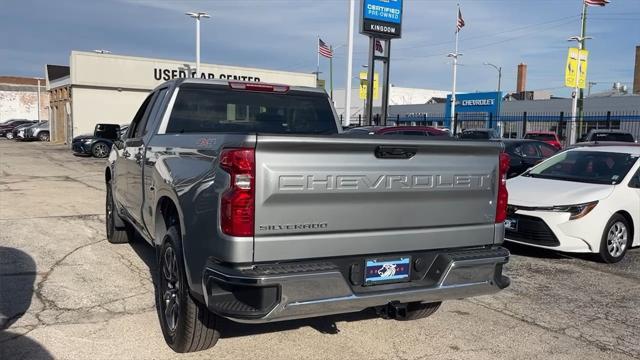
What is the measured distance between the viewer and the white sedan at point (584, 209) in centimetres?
694

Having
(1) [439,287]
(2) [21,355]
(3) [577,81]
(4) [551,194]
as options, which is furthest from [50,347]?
(3) [577,81]

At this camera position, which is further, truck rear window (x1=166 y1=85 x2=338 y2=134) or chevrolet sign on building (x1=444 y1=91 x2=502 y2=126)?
chevrolet sign on building (x1=444 y1=91 x2=502 y2=126)

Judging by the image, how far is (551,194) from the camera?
7.29 meters

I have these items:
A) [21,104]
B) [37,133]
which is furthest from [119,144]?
[21,104]

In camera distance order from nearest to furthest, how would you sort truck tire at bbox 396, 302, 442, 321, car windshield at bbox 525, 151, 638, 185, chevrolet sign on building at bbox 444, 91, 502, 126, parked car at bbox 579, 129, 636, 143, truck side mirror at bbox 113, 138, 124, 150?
1. truck tire at bbox 396, 302, 442, 321
2. truck side mirror at bbox 113, 138, 124, 150
3. car windshield at bbox 525, 151, 638, 185
4. parked car at bbox 579, 129, 636, 143
5. chevrolet sign on building at bbox 444, 91, 502, 126

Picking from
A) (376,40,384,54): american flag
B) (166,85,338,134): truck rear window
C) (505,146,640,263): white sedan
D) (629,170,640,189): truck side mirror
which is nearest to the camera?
(166,85,338,134): truck rear window

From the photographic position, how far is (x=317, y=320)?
4.71m

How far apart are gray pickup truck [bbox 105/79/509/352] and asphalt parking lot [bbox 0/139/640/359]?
0.52m

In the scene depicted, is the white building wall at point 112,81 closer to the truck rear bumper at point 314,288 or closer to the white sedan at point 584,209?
the white sedan at point 584,209

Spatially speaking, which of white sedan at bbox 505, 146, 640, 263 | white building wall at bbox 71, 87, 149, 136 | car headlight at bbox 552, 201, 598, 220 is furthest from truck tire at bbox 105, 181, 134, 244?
white building wall at bbox 71, 87, 149, 136

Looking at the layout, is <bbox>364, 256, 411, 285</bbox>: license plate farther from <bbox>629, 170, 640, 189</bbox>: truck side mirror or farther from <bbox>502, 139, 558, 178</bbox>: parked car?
<bbox>502, 139, 558, 178</bbox>: parked car

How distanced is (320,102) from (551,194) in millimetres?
3613

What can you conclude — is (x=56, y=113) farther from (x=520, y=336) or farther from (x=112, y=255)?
(x=520, y=336)

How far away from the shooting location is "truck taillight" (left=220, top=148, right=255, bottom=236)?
3.14 m
